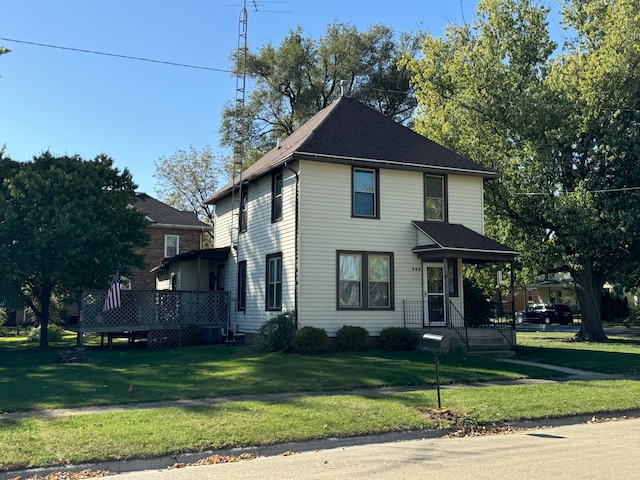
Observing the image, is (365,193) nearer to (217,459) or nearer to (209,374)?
(209,374)

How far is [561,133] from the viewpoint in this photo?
79.5 feet

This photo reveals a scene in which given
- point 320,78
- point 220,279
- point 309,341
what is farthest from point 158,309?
point 320,78

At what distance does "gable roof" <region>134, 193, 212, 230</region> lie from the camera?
3583cm

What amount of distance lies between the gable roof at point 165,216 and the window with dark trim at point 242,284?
13.8m

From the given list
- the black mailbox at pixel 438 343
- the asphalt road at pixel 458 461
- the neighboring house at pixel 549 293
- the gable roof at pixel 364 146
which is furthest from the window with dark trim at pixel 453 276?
the neighboring house at pixel 549 293

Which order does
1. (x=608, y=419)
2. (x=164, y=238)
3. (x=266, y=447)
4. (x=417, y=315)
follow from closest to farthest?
1. (x=266, y=447)
2. (x=608, y=419)
3. (x=417, y=315)
4. (x=164, y=238)

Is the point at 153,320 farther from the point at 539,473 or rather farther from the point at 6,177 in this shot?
the point at 539,473

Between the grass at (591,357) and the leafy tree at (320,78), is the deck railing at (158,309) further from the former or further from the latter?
the leafy tree at (320,78)

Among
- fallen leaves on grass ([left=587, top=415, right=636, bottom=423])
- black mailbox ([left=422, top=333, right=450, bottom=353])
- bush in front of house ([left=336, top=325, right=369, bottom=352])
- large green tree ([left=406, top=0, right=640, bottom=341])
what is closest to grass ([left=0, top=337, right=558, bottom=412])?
bush in front of house ([left=336, top=325, right=369, bottom=352])

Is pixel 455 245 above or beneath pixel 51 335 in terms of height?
above

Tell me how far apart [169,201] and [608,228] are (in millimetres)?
34506

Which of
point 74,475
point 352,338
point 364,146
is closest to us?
point 74,475

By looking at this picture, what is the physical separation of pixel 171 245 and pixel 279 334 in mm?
19816

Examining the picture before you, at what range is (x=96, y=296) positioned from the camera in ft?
66.7
